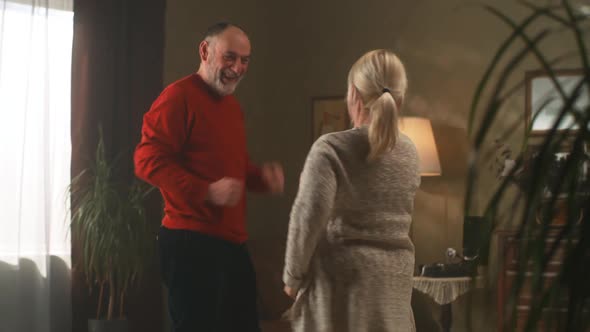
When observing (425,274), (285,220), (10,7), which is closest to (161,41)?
(10,7)

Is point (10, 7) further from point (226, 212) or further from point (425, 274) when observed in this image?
point (425, 274)

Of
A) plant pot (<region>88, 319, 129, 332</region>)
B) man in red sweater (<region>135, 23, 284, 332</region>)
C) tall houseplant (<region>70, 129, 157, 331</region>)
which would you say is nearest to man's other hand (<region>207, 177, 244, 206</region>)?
man in red sweater (<region>135, 23, 284, 332</region>)

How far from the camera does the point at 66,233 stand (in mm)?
4812

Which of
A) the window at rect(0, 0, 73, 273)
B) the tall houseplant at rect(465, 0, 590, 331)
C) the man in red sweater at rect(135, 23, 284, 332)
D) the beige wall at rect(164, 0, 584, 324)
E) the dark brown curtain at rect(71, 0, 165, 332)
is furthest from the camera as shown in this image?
the beige wall at rect(164, 0, 584, 324)

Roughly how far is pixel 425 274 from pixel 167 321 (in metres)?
1.77

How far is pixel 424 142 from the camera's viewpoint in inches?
208

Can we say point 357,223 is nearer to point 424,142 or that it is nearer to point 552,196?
point 552,196

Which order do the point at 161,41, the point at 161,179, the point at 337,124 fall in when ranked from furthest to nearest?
the point at 337,124 < the point at 161,41 < the point at 161,179

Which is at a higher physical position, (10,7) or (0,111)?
(10,7)

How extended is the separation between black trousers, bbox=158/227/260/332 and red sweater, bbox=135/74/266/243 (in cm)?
4

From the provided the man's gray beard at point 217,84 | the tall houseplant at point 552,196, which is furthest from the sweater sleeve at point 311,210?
the tall houseplant at point 552,196

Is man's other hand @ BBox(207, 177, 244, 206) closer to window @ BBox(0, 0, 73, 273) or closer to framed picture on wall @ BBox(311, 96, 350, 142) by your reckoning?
window @ BBox(0, 0, 73, 273)

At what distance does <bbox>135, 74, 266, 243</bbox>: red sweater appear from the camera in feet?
8.75

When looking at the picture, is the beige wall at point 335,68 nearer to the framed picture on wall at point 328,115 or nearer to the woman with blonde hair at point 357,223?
the framed picture on wall at point 328,115
